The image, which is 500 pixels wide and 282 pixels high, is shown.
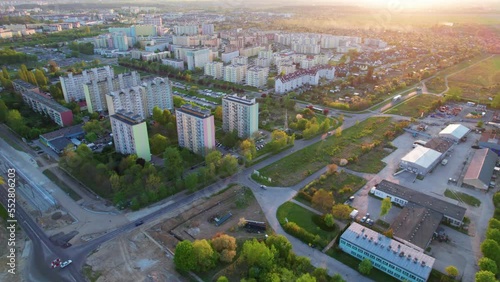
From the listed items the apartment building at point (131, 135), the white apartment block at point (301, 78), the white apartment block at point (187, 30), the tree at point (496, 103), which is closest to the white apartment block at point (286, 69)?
the white apartment block at point (301, 78)

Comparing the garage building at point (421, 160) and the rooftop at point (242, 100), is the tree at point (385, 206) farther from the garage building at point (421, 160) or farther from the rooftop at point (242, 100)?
the rooftop at point (242, 100)

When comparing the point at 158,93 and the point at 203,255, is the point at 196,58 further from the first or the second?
the point at 203,255

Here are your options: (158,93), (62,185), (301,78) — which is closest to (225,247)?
(62,185)

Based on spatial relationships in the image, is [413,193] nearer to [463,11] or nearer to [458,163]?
[458,163]

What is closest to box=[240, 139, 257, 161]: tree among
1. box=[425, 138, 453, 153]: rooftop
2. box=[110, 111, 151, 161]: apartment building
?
box=[110, 111, 151, 161]: apartment building

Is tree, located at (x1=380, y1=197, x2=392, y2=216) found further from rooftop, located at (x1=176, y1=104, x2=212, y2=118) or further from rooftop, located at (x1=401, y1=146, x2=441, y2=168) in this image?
rooftop, located at (x1=176, y1=104, x2=212, y2=118)

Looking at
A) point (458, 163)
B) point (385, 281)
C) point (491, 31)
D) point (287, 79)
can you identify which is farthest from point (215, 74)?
point (491, 31)
